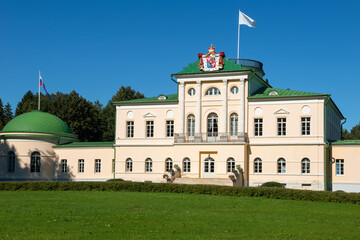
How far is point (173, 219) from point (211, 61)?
27.0m

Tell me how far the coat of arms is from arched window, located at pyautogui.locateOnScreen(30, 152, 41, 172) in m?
19.2

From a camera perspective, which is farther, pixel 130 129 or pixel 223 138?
pixel 130 129

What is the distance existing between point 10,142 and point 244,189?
2906 cm

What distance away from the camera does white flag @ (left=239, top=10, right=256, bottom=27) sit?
152 feet

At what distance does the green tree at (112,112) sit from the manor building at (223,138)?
20.0 metres

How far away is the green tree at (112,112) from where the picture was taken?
70.0 meters

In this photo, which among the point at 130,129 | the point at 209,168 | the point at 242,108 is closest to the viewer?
the point at 242,108

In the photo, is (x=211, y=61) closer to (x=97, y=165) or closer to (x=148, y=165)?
(x=148, y=165)

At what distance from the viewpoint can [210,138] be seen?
1731 inches

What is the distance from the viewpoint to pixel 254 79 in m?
45.5

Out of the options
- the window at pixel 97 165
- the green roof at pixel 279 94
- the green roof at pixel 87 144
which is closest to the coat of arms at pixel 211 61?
the green roof at pixel 279 94

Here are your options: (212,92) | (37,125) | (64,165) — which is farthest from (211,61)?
(37,125)

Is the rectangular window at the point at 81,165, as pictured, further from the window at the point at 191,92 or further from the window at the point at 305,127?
the window at the point at 305,127

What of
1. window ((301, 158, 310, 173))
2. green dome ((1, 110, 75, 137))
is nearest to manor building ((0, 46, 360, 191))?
window ((301, 158, 310, 173))
